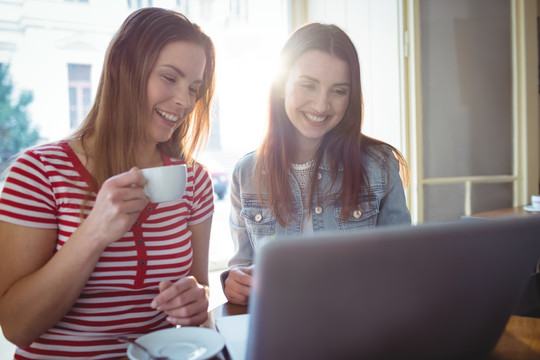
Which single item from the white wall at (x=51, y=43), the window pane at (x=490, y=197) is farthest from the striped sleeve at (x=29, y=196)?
the window pane at (x=490, y=197)

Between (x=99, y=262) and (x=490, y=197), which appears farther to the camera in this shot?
(x=490, y=197)

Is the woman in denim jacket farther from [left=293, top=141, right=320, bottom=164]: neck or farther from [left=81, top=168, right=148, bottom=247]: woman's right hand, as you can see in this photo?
[left=81, top=168, right=148, bottom=247]: woman's right hand

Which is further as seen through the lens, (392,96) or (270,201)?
(392,96)

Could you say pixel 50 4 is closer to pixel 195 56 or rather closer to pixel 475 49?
pixel 195 56

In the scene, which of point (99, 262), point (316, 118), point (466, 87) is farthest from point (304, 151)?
point (466, 87)

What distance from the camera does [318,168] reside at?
1499mm

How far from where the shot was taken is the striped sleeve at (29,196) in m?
0.93

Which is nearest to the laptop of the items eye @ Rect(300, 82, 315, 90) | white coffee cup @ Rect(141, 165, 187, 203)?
white coffee cup @ Rect(141, 165, 187, 203)

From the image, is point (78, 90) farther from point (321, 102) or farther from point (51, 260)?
point (51, 260)

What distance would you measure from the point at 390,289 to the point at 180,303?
0.50 meters

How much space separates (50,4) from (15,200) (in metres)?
1.97

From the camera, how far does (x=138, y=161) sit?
119 cm

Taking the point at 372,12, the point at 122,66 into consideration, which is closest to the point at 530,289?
the point at 372,12

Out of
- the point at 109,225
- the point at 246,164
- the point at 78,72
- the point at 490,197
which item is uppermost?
the point at 78,72
